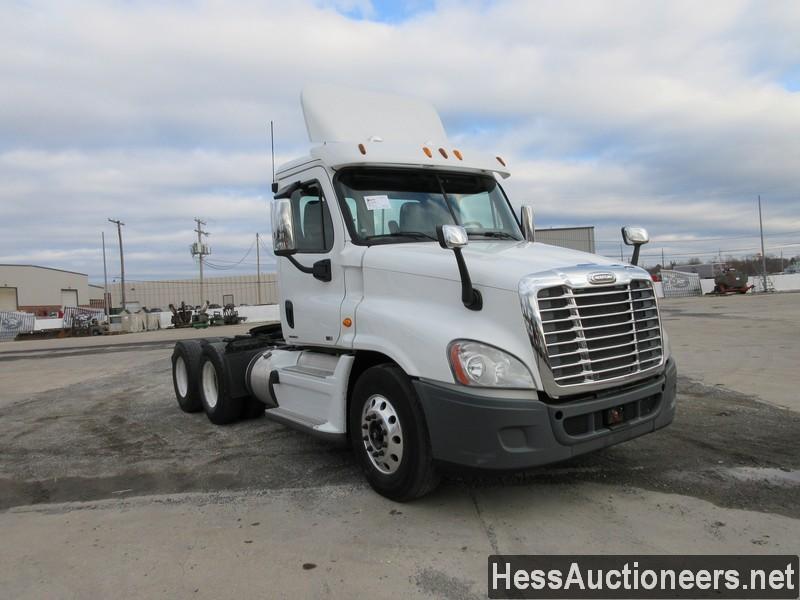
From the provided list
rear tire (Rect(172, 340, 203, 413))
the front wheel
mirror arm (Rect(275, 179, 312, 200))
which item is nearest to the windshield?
mirror arm (Rect(275, 179, 312, 200))

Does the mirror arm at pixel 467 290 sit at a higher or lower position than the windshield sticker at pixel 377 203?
lower

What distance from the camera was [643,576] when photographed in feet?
10.0

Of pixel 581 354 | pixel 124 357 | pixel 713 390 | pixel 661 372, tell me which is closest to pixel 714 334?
pixel 713 390

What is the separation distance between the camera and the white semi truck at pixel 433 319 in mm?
3559

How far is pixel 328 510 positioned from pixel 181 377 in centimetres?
468

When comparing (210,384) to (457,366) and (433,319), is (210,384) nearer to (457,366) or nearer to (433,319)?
(433,319)

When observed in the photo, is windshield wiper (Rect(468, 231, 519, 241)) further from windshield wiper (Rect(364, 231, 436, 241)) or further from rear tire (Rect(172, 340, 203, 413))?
rear tire (Rect(172, 340, 203, 413))

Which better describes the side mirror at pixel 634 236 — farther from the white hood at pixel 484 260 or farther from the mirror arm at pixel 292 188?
the mirror arm at pixel 292 188

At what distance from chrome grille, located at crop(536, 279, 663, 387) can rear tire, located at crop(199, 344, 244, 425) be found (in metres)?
4.37

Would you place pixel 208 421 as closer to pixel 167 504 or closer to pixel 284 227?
pixel 167 504

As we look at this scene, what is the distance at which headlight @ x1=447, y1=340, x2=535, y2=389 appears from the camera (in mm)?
3539

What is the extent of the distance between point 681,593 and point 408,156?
365cm

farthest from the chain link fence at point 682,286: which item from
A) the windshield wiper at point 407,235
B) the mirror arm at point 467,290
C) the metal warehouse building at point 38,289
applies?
the metal warehouse building at point 38,289

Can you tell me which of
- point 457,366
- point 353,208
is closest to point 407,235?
point 353,208
